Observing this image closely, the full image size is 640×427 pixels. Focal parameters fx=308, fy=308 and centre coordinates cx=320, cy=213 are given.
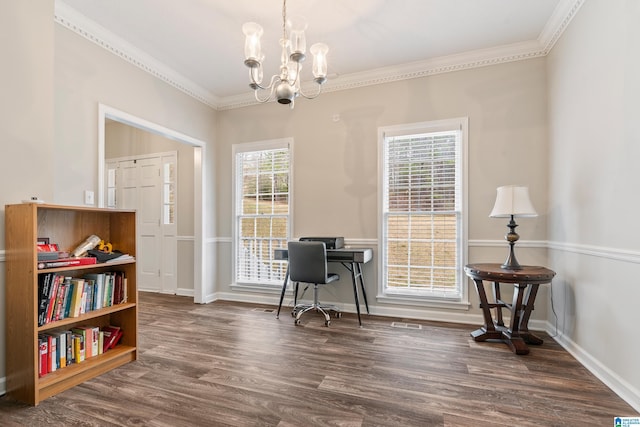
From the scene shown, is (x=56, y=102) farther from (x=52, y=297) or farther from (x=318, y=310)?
(x=318, y=310)

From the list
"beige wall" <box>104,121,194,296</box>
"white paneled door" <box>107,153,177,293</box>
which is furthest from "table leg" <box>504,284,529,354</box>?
"white paneled door" <box>107,153,177,293</box>

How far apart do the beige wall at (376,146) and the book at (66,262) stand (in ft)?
7.44

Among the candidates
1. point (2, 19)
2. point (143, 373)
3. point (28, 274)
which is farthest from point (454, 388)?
point (2, 19)

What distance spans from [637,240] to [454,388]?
4.63 feet

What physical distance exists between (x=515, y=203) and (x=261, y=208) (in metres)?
2.99

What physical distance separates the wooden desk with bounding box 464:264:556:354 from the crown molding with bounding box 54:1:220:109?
12.8ft

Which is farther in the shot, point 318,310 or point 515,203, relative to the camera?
point 318,310

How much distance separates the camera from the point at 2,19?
6.41 ft

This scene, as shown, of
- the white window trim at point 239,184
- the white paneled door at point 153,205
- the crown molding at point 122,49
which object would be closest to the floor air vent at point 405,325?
the white window trim at point 239,184

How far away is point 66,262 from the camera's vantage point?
6.73 feet

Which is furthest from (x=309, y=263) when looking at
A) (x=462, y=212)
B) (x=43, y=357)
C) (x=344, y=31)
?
(x=344, y=31)

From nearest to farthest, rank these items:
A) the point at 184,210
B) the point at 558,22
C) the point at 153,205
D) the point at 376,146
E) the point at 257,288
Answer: the point at 558,22 < the point at 376,146 < the point at 257,288 < the point at 184,210 < the point at 153,205

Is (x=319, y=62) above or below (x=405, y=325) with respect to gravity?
above

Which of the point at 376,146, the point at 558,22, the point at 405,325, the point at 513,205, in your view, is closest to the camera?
the point at 513,205
